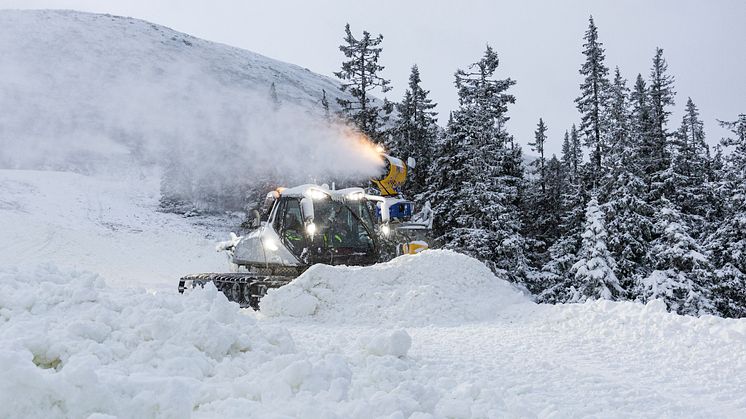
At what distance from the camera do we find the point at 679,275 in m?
20.4

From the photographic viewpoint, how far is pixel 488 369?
5434mm

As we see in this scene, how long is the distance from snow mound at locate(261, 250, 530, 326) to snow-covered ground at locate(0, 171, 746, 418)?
0.03 metres

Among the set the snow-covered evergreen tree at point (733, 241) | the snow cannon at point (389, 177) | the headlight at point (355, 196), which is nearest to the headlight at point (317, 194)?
the headlight at point (355, 196)

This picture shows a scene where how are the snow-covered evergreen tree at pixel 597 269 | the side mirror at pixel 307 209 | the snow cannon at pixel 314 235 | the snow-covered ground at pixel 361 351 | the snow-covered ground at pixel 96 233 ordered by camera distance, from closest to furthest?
the snow-covered ground at pixel 361 351 → the side mirror at pixel 307 209 → the snow cannon at pixel 314 235 → the snow-covered evergreen tree at pixel 597 269 → the snow-covered ground at pixel 96 233

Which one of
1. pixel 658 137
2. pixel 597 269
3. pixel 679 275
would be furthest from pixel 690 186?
pixel 597 269

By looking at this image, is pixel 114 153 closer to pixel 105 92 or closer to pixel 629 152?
pixel 105 92

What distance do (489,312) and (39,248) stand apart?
67.3ft

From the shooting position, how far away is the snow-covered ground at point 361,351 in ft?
11.2

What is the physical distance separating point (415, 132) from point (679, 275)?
70.4ft

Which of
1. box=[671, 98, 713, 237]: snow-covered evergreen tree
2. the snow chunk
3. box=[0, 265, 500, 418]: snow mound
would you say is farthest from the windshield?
box=[671, 98, 713, 237]: snow-covered evergreen tree

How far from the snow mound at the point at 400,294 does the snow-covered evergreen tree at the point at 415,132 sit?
22291 mm

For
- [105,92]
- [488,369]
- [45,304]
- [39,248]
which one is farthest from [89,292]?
[105,92]

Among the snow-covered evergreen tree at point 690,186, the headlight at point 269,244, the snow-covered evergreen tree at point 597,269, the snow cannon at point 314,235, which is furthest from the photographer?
the snow-covered evergreen tree at point 690,186

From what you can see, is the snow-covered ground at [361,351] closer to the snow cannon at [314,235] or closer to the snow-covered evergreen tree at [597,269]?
the snow cannon at [314,235]
